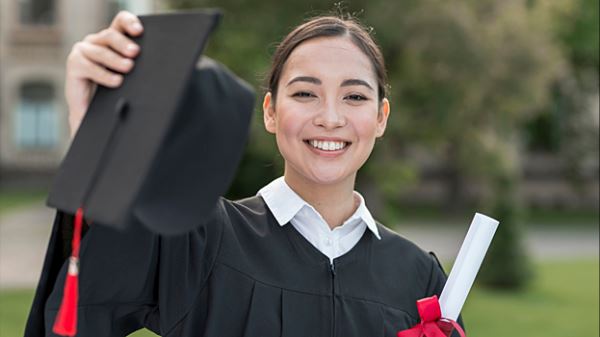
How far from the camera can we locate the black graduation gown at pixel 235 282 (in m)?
1.81

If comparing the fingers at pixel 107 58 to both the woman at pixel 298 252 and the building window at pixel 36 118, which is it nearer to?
the woman at pixel 298 252

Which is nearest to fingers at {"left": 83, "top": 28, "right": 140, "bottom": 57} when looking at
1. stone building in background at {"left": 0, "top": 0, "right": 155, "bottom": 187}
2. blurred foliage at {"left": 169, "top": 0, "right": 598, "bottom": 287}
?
blurred foliage at {"left": 169, "top": 0, "right": 598, "bottom": 287}

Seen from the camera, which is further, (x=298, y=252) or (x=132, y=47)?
(x=298, y=252)

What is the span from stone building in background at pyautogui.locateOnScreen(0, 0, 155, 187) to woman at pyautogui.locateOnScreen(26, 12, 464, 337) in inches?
952

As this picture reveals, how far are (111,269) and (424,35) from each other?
28.4 feet

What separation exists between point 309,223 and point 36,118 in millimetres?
25025

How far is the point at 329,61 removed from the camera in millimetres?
2111

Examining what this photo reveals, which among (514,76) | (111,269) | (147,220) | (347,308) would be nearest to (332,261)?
(347,308)

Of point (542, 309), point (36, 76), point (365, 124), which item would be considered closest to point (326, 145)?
point (365, 124)

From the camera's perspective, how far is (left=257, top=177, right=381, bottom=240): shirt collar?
2.16m

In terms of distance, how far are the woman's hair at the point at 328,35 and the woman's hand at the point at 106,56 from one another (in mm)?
686

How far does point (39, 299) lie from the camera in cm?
183

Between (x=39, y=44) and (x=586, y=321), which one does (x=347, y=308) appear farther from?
(x=39, y=44)

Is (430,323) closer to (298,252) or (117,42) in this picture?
(298,252)
